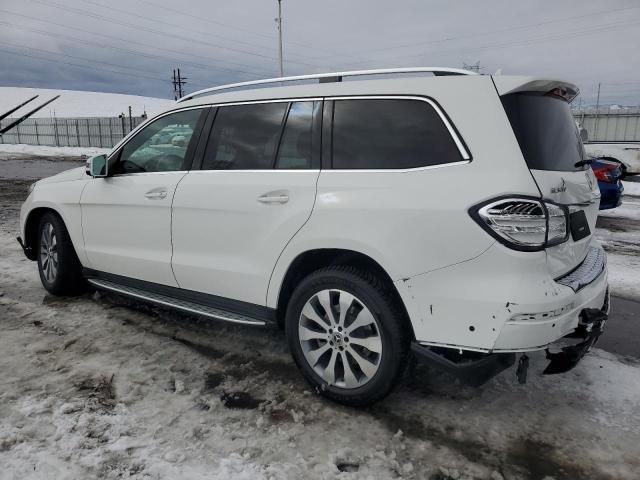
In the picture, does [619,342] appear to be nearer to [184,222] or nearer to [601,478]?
[601,478]

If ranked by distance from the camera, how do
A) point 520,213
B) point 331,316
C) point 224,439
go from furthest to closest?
1. point 331,316
2. point 224,439
3. point 520,213

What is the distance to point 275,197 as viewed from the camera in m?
3.03

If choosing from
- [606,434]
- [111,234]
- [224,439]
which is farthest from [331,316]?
[111,234]

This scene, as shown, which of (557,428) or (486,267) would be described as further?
(557,428)

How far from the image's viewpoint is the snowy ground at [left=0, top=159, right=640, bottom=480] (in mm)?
2420

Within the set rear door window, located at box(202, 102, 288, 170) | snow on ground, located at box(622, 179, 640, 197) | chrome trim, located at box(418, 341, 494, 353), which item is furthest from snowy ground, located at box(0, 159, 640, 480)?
snow on ground, located at box(622, 179, 640, 197)

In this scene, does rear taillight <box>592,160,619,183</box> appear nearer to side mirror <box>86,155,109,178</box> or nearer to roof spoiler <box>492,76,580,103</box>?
roof spoiler <box>492,76,580,103</box>

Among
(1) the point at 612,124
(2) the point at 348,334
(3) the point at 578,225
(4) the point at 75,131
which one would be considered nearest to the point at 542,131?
(3) the point at 578,225

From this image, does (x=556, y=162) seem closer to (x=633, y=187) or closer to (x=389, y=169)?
(x=389, y=169)

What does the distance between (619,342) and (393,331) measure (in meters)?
2.40

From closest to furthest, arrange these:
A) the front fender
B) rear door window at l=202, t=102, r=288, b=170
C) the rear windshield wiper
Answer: the rear windshield wiper, rear door window at l=202, t=102, r=288, b=170, the front fender

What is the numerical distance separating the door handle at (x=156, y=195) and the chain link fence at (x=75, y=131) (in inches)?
1471

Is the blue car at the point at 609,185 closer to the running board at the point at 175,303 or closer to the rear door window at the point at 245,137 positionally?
the rear door window at the point at 245,137

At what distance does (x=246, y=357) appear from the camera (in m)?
3.63
